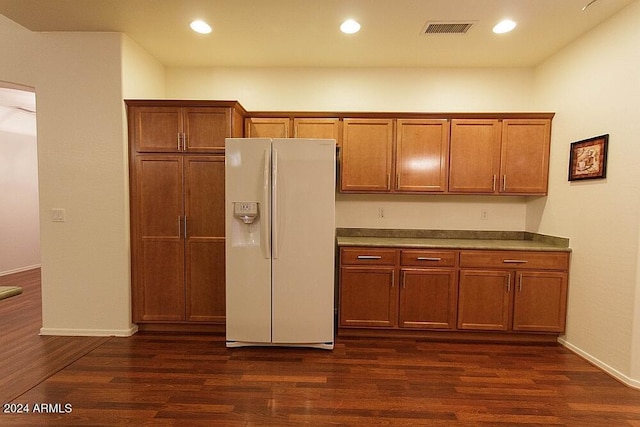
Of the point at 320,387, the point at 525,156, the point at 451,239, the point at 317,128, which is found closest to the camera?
the point at 320,387

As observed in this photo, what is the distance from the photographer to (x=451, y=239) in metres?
3.51

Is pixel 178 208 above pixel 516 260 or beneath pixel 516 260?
above

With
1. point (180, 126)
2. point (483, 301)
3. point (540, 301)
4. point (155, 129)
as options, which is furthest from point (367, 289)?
point (155, 129)

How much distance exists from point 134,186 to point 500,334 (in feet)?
12.6

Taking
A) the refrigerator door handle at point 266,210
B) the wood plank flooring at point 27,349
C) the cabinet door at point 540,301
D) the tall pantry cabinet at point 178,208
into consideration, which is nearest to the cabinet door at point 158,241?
the tall pantry cabinet at point 178,208

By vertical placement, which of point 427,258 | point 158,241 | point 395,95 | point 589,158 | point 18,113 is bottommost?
point 427,258

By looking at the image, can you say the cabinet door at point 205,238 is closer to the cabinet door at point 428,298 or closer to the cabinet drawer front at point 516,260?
the cabinet door at point 428,298

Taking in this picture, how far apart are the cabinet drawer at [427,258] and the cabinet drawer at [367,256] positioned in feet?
0.39

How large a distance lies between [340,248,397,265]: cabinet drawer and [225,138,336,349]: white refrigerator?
1.09 feet

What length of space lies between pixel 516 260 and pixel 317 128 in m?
2.36

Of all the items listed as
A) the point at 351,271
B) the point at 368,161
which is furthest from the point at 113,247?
the point at 368,161

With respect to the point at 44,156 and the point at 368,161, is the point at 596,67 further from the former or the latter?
the point at 44,156

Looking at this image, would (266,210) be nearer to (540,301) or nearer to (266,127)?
(266,127)

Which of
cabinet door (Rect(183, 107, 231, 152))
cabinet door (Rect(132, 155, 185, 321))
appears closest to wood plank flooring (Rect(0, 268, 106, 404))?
cabinet door (Rect(132, 155, 185, 321))
